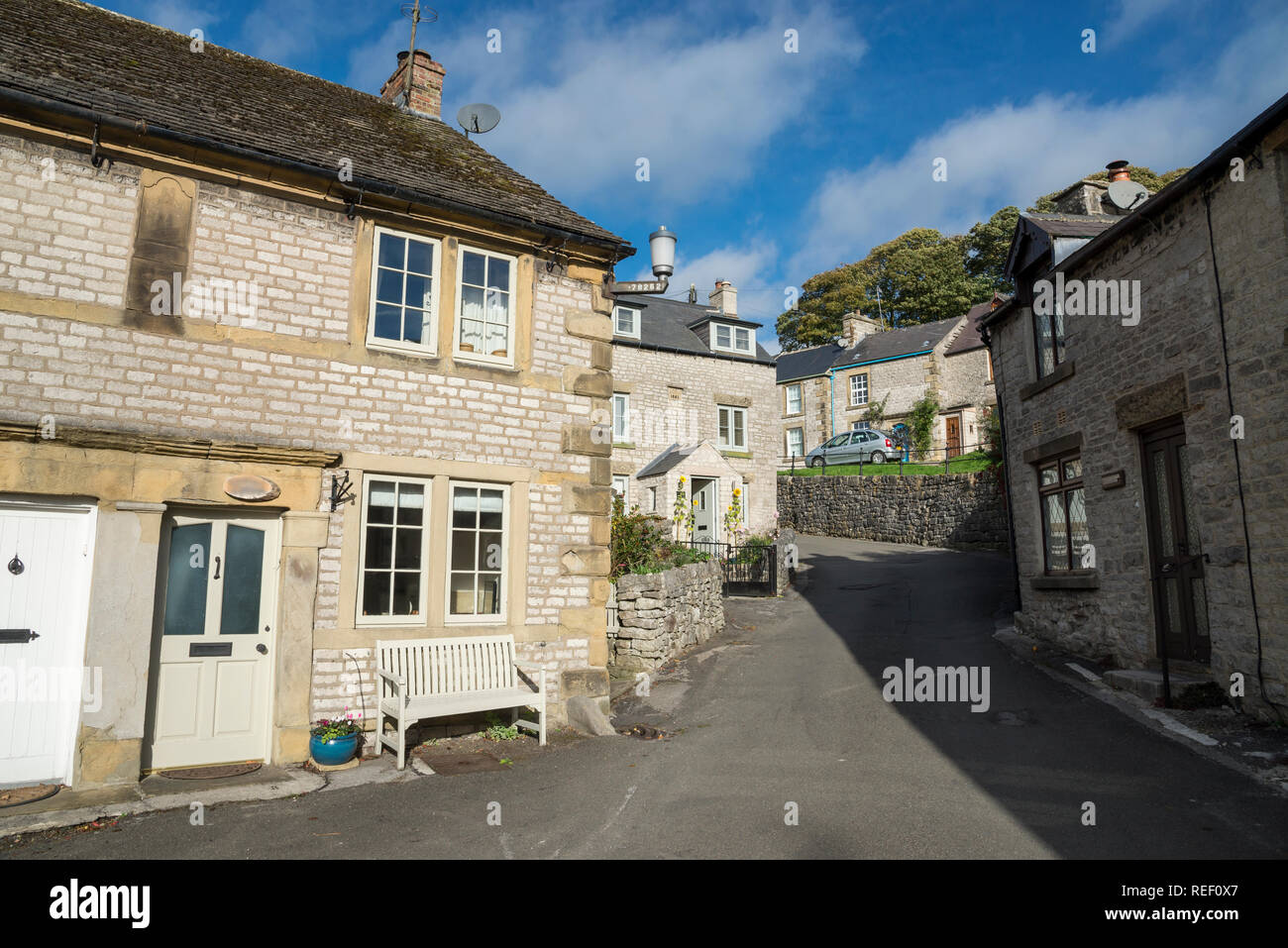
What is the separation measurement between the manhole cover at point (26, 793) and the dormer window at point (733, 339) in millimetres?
22956

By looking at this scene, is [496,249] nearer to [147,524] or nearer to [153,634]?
[147,524]

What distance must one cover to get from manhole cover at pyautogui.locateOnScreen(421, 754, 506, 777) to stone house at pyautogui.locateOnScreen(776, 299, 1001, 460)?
94.3ft

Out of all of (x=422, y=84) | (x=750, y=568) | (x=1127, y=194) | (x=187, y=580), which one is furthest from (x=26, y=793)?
(x=1127, y=194)

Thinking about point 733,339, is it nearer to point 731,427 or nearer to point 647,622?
point 731,427

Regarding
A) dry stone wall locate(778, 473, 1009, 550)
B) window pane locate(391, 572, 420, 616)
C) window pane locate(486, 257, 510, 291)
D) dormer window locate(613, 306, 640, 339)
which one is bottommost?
window pane locate(391, 572, 420, 616)

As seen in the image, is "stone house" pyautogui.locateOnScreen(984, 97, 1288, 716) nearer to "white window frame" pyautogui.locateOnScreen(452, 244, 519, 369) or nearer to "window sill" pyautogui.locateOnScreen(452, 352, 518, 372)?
"white window frame" pyautogui.locateOnScreen(452, 244, 519, 369)

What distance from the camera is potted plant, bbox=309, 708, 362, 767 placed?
7492 millimetres

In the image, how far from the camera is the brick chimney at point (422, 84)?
12558 mm

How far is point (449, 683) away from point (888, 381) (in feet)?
105

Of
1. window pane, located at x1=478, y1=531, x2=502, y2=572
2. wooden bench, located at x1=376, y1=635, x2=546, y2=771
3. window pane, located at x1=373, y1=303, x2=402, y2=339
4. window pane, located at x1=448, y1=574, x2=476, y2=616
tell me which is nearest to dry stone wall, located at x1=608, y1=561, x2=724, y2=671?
wooden bench, located at x1=376, y1=635, x2=546, y2=771

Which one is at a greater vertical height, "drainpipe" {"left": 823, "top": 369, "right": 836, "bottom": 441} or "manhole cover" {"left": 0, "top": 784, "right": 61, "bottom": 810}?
"drainpipe" {"left": 823, "top": 369, "right": 836, "bottom": 441}

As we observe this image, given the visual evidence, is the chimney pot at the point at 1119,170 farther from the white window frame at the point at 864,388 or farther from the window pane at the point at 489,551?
the white window frame at the point at 864,388

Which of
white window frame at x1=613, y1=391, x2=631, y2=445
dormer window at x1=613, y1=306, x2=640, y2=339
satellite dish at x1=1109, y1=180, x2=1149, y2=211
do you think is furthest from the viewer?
dormer window at x1=613, y1=306, x2=640, y2=339

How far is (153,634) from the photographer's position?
7340 mm
